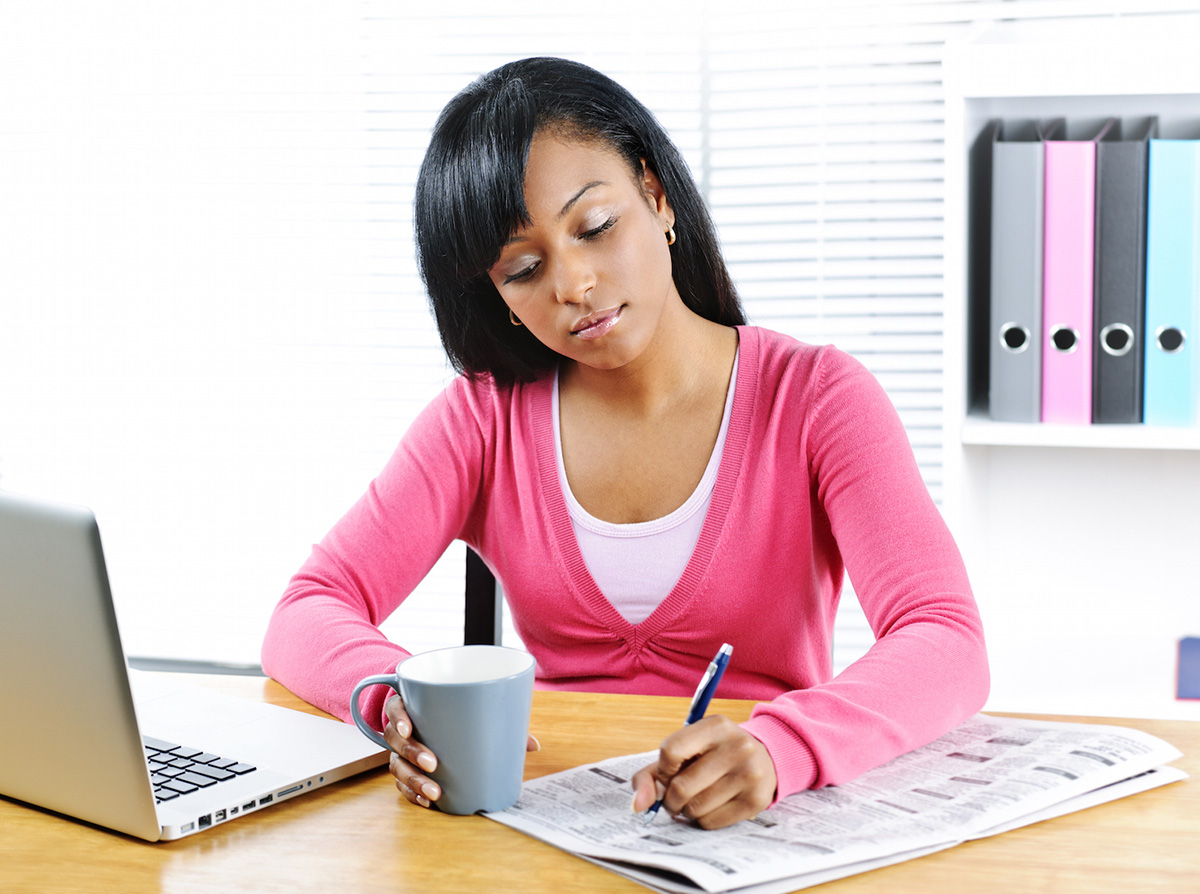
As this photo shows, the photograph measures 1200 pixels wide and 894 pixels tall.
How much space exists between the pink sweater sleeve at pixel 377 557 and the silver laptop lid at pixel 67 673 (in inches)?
10.6

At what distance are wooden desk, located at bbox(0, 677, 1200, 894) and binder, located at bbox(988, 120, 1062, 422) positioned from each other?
731mm

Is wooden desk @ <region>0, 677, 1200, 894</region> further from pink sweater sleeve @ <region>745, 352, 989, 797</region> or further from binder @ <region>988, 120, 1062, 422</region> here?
binder @ <region>988, 120, 1062, 422</region>

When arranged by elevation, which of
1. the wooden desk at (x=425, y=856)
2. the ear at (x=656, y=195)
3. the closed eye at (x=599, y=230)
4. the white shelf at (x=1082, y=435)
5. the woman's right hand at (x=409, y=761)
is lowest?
the wooden desk at (x=425, y=856)

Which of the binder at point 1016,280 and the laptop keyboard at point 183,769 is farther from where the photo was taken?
the binder at point 1016,280

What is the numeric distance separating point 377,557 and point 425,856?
1.81ft

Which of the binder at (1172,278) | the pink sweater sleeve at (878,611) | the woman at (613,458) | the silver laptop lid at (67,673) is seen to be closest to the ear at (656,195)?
the woman at (613,458)

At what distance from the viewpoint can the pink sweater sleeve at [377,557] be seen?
1.05m

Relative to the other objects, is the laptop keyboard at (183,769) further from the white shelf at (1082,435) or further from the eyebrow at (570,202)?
the white shelf at (1082,435)

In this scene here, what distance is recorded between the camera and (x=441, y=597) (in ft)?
7.73

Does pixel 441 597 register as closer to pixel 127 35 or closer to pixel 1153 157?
pixel 127 35

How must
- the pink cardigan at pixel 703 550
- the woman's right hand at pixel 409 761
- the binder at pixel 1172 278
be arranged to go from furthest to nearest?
1. the binder at pixel 1172 278
2. the pink cardigan at pixel 703 550
3. the woman's right hand at pixel 409 761

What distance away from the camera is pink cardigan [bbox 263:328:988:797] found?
1044 millimetres

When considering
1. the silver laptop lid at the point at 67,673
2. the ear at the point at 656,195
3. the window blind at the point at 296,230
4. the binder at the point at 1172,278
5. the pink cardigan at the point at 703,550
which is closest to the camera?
the silver laptop lid at the point at 67,673

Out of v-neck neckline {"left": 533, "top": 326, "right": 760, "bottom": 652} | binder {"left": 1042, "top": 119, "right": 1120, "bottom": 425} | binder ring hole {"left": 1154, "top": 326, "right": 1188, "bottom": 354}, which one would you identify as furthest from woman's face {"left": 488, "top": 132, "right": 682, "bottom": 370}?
binder ring hole {"left": 1154, "top": 326, "right": 1188, "bottom": 354}
